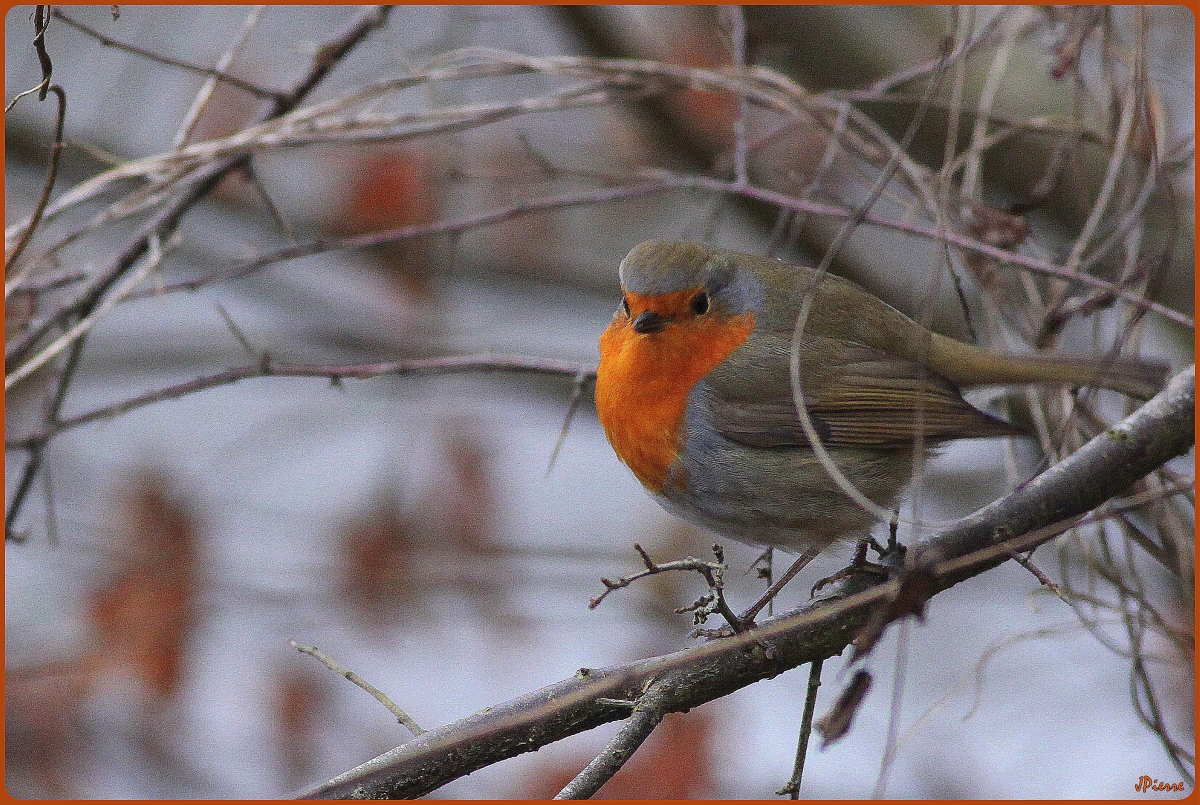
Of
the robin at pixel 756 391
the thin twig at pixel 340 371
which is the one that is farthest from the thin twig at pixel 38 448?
the robin at pixel 756 391

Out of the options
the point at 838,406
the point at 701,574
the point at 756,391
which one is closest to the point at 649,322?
the point at 756,391

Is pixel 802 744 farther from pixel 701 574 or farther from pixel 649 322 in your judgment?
pixel 649 322

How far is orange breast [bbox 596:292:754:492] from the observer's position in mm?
2527

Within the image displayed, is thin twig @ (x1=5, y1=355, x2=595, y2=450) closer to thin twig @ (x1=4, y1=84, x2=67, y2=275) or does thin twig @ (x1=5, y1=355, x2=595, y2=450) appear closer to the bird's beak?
the bird's beak

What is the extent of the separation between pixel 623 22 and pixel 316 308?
1.88 m

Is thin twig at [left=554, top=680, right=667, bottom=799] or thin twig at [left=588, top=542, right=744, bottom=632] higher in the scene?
thin twig at [left=588, top=542, right=744, bottom=632]

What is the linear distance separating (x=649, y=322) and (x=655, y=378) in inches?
6.8

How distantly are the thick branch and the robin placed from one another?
52cm

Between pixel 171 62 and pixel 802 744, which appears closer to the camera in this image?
pixel 802 744

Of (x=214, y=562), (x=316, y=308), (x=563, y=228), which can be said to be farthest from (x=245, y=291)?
(x=563, y=228)

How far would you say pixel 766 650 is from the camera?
6.15 feet

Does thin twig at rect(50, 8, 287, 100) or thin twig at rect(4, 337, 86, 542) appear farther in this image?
thin twig at rect(4, 337, 86, 542)

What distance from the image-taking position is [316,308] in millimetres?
5000

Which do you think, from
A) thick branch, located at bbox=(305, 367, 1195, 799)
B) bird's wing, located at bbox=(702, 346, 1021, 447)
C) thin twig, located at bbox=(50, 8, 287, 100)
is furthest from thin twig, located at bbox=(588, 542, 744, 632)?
thin twig, located at bbox=(50, 8, 287, 100)
